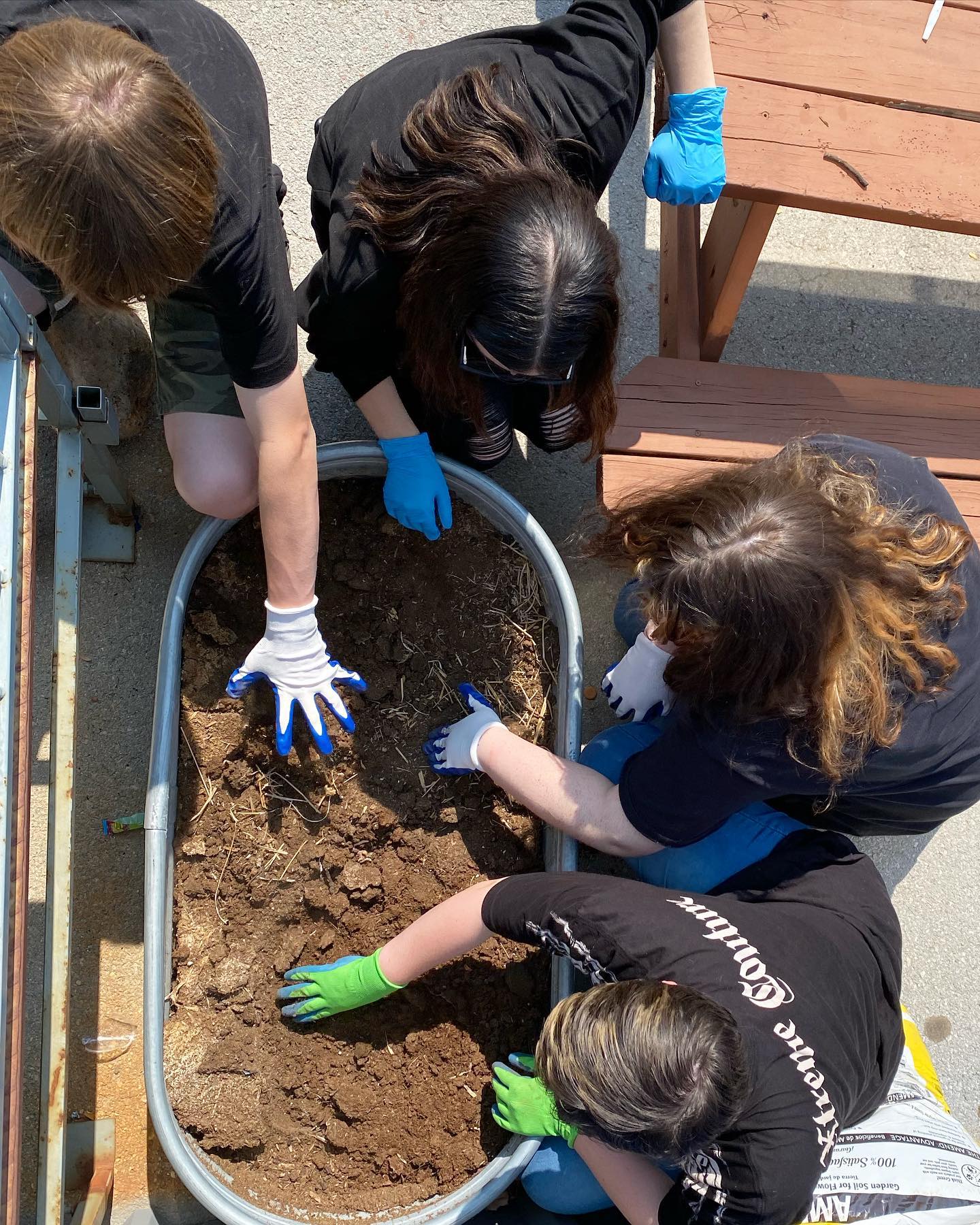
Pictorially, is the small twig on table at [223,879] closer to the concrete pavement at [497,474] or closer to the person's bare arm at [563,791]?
the concrete pavement at [497,474]

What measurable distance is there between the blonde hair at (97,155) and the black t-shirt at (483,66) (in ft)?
1.06

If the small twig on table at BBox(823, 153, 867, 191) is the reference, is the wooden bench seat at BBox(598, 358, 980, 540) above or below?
below

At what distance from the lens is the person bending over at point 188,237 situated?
89 cm

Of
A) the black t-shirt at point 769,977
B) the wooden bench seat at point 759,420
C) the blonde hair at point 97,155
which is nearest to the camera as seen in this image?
the blonde hair at point 97,155

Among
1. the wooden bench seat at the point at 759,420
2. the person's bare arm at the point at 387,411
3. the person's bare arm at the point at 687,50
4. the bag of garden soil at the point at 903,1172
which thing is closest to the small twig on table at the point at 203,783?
the person's bare arm at the point at 387,411

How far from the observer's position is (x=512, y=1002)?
1545 mm

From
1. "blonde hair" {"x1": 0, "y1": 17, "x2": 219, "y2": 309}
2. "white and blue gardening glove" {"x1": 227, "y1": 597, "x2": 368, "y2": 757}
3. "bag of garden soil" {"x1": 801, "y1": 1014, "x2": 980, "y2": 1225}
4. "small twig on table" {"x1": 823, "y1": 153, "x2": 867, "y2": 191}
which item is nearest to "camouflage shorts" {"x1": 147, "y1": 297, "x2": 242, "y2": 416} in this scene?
"white and blue gardening glove" {"x1": 227, "y1": 597, "x2": 368, "y2": 757}

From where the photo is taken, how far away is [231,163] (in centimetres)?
112

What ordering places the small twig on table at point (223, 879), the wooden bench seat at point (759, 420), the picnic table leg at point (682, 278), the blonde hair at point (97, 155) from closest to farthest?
the blonde hair at point (97, 155) → the small twig on table at point (223, 879) → the wooden bench seat at point (759, 420) → the picnic table leg at point (682, 278)

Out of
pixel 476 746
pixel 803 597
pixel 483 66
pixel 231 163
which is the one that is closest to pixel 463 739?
pixel 476 746

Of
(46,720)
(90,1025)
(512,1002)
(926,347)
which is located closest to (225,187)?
(46,720)

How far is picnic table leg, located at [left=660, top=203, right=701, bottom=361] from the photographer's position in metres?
1.92

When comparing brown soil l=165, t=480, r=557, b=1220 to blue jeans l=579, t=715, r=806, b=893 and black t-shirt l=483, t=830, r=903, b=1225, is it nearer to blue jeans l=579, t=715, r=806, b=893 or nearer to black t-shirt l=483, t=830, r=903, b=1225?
blue jeans l=579, t=715, r=806, b=893

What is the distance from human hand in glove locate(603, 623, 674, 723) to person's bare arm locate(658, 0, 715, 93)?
92 centimetres
